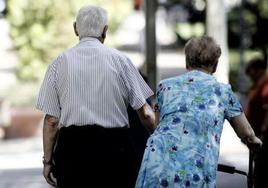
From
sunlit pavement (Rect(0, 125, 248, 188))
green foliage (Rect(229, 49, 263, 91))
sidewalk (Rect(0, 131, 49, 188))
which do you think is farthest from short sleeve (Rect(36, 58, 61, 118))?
green foliage (Rect(229, 49, 263, 91))

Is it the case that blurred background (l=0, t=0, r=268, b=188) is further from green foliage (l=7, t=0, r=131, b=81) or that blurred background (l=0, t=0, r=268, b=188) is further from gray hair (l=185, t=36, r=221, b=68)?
gray hair (l=185, t=36, r=221, b=68)

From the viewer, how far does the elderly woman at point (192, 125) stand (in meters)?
4.38

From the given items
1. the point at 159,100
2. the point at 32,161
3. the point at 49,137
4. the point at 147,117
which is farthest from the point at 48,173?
the point at 32,161

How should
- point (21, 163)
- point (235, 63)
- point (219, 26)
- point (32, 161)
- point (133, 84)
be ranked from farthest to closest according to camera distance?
point (235, 63), point (219, 26), point (32, 161), point (21, 163), point (133, 84)

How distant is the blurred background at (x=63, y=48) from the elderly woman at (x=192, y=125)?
3.80 metres

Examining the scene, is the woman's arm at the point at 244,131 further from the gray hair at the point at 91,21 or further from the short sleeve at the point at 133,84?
the gray hair at the point at 91,21

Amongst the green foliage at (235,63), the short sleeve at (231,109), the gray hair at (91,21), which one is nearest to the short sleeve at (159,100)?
the short sleeve at (231,109)

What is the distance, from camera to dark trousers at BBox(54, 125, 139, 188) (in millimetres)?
4551

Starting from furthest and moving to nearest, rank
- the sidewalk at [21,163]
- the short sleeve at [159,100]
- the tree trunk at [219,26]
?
the tree trunk at [219,26] → the sidewalk at [21,163] → the short sleeve at [159,100]

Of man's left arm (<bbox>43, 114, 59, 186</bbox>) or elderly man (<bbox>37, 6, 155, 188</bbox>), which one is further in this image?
man's left arm (<bbox>43, 114, 59, 186</bbox>)

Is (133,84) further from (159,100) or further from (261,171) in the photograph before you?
(261,171)

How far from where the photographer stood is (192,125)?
14.5ft

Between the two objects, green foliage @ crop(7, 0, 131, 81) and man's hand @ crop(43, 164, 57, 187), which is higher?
man's hand @ crop(43, 164, 57, 187)

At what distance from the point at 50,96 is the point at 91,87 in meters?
0.27
